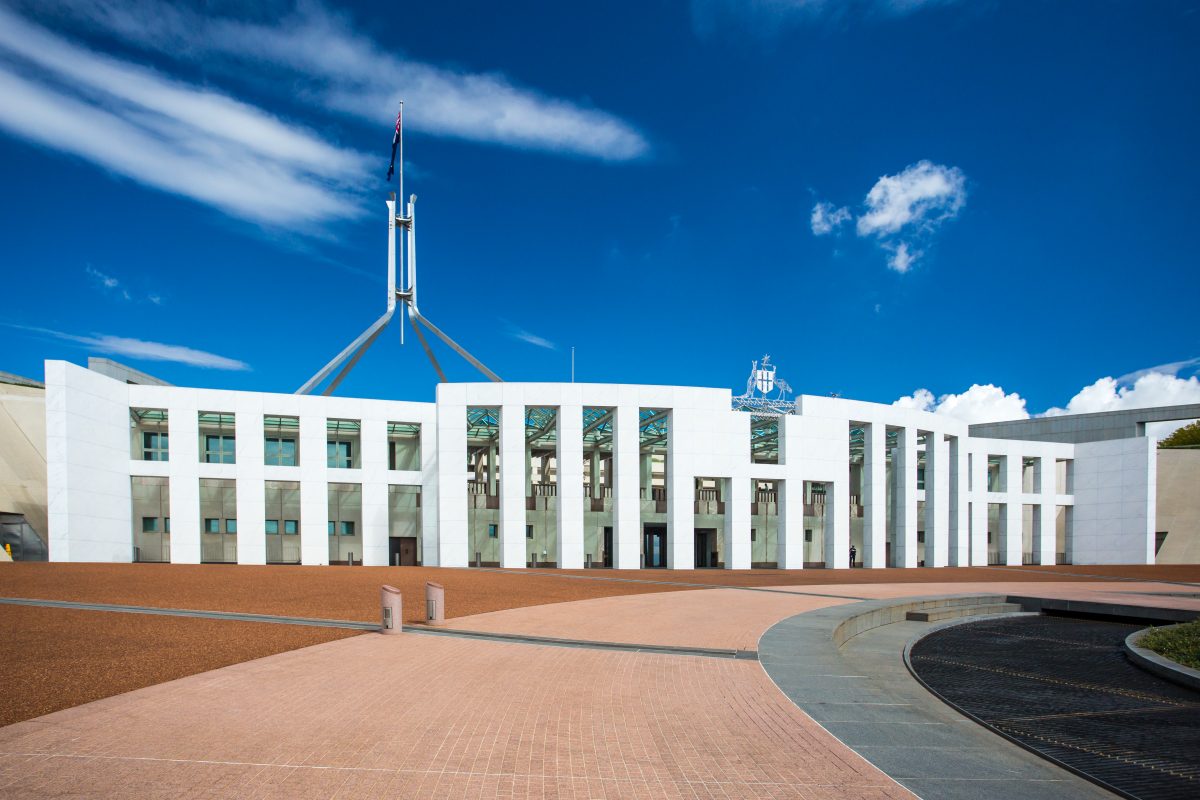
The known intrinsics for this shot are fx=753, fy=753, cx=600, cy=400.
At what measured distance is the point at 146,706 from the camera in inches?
322

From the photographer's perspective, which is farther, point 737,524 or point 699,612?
point 737,524

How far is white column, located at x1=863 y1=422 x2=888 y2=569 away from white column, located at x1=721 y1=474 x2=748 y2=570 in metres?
8.01

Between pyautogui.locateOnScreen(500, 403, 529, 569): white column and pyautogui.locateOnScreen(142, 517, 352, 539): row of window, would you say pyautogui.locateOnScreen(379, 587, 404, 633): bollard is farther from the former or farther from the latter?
pyautogui.locateOnScreen(142, 517, 352, 539): row of window

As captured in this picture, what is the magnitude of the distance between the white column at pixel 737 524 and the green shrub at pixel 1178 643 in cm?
2580

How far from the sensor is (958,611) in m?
20.0

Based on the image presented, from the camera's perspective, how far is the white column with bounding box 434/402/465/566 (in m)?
39.7

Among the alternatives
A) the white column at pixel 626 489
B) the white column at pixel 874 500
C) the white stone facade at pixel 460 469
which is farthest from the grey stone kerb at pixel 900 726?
the white column at pixel 874 500

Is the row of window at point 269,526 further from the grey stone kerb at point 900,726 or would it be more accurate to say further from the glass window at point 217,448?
the grey stone kerb at point 900,726

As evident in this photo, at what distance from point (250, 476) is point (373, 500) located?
643cm

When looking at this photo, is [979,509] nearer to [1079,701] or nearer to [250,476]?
[1079,701]

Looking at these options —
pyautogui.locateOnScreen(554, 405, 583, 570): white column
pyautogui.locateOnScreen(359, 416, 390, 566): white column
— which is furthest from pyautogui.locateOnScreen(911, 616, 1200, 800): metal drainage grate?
pyautogui.locateOnScreen(359, 416, 390, 566): white column

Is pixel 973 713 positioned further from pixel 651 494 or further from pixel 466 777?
pixel 651 494

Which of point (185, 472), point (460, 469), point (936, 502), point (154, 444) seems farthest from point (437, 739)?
point (936, 502)

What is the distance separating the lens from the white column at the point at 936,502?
1860 inches
